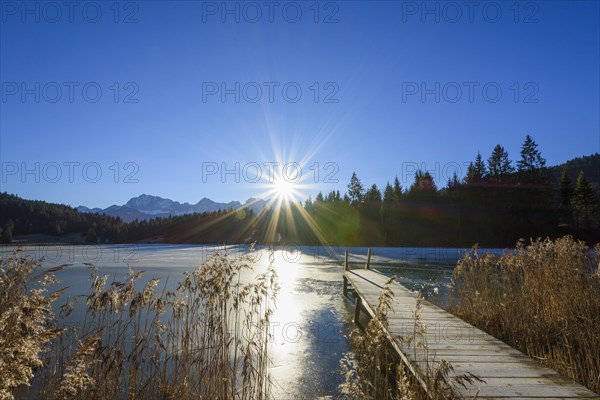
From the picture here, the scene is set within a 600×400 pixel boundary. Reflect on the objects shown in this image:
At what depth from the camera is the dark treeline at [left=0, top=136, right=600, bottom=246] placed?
58.0 metres

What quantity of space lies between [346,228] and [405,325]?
64.1m

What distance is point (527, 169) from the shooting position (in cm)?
6009

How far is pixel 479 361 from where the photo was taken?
4762mm

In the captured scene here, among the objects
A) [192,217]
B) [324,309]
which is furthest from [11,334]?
[192,217]

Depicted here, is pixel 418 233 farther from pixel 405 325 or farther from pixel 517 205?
pixel 405 325

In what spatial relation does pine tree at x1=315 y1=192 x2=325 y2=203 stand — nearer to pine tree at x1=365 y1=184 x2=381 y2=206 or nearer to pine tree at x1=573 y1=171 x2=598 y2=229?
pine tree at x1=365 y1=184 x2=381 y2=206

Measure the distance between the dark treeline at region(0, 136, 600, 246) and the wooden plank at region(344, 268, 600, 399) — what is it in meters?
51.4

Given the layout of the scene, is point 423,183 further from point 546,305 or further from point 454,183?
point 546,305

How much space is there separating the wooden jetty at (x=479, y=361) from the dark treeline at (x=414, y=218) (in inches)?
2023

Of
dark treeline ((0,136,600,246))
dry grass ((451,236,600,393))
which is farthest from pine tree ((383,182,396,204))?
dry grass ((451,236,600,393))

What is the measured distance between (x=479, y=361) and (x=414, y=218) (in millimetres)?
63103

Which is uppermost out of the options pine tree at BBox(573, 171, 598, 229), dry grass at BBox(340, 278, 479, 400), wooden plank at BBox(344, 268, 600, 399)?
A: pine tree at BBox(573, 171, 598, 229)

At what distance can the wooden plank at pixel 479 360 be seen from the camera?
3.74 metres

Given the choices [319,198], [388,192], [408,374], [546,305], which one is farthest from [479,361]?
[319,198]
